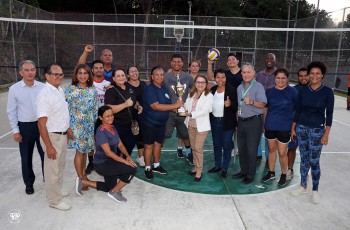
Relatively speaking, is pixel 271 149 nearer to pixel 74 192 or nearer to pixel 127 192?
pixel 127 192

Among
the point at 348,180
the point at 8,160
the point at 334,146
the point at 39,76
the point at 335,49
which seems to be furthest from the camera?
the point at 39,76

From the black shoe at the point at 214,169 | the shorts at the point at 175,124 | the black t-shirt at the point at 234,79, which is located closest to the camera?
the black t-shirt at the point at 234,79

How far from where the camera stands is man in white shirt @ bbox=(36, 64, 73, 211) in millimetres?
3537

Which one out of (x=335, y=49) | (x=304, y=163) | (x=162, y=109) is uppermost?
(x=335, y=49)

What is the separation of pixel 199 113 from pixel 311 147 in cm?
162

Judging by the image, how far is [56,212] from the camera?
3.84 meters

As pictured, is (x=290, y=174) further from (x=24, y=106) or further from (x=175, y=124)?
(x=24, y=106)

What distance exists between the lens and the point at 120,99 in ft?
14.6

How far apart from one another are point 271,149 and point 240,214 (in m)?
1.33

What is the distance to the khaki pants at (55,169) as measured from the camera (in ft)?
12.3

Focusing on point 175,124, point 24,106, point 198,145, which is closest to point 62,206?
point 24,106

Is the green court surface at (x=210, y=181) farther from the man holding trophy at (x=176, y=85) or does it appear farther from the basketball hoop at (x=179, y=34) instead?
the basketball hoop at (x=179, y=34)

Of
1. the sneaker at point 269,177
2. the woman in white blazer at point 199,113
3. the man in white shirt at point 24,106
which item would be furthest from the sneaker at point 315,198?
the man in white shirt at point 24,106

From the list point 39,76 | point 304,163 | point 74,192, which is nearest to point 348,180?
point 304,163
